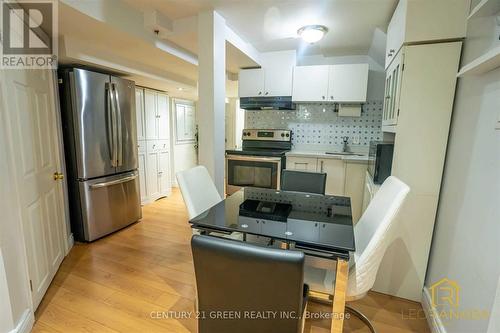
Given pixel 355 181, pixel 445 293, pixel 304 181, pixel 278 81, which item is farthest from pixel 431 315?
pixel 278 81

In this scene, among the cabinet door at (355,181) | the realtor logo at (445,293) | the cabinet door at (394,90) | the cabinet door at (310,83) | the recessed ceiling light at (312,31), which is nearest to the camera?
the realtor logo at (445,293)

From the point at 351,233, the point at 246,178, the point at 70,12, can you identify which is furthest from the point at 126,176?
the point at 351,233

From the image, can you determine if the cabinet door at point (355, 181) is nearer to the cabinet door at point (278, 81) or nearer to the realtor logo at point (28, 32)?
the cabinet door at point (278, 81)

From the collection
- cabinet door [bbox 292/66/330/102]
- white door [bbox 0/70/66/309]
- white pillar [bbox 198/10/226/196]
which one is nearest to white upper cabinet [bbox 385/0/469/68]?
white pillar [bbox 198/10/226/196]

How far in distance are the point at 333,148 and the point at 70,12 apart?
3.39m

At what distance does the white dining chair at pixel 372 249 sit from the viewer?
1.24 metres

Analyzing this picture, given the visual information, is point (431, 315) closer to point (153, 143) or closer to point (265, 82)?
point (265, 82)

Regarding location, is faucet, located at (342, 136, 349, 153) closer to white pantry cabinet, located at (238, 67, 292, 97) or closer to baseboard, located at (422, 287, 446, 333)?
white pantry cabinet, located at (238, 67, 292, 97)

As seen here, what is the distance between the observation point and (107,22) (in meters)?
1.94

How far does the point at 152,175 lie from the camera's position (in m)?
4.36

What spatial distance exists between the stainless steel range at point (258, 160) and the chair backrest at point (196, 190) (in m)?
1.60

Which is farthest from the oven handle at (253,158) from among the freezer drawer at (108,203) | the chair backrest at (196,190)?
the chair backrest at (196,190)

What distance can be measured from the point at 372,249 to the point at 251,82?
3117 mm

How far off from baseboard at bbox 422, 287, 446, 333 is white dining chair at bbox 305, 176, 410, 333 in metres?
0.39
